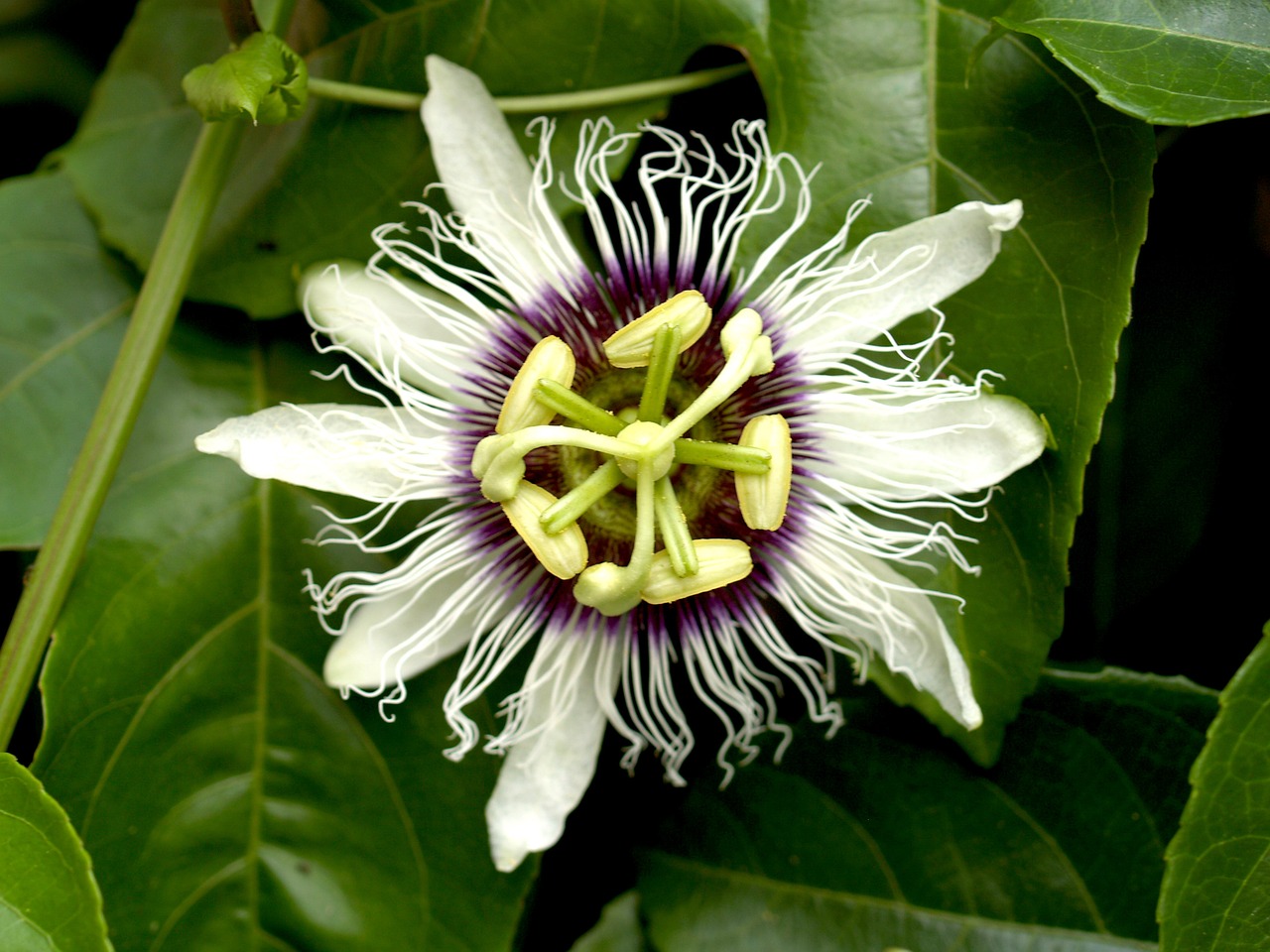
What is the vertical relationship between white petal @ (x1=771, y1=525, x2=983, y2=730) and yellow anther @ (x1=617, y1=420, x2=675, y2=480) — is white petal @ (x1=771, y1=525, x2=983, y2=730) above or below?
below

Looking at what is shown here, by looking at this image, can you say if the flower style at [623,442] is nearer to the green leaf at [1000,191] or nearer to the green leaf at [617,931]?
the green leaf at [1000,191]

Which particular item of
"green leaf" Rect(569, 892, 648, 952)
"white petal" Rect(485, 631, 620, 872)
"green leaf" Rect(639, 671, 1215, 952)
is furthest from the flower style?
"green leaf" Rect(569, 892, 648, 952)

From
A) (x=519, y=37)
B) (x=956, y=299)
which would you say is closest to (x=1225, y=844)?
(x=956, y=299)

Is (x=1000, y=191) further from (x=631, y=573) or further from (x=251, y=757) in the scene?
Answer: (x=251, y=757)

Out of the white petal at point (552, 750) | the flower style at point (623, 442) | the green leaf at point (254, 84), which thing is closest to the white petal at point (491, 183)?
the flower style at point (623, 442)

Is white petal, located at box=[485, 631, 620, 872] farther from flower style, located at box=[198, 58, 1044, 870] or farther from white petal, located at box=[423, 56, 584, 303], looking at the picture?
white petal, located at box=[423, 56, 584, 303]

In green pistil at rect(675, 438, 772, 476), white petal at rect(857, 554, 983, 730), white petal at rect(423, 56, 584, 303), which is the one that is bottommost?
white petal at rect(857, 554, 983, 730)
